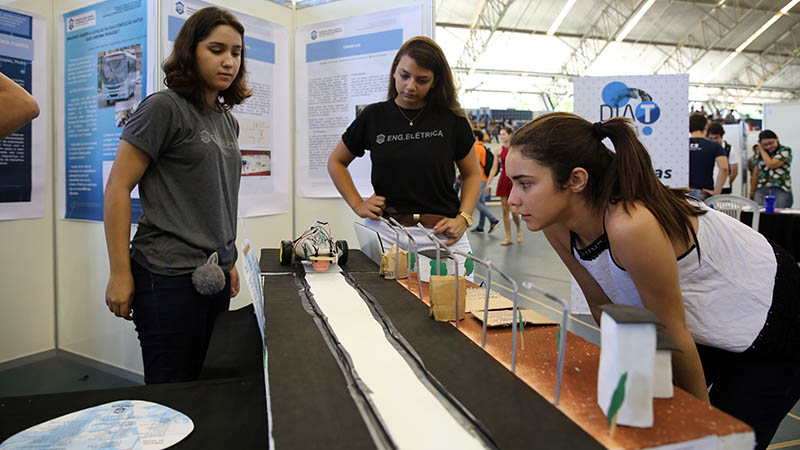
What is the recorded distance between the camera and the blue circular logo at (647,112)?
134 inches

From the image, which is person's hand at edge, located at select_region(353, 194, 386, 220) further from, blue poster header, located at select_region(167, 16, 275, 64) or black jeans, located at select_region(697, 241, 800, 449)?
blue poster header, located at select_region(167, 16, 275, 64)

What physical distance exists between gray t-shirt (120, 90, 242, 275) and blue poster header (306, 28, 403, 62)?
5.00ft

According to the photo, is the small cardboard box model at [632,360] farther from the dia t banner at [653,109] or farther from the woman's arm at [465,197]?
the dia t banner at [653,109]

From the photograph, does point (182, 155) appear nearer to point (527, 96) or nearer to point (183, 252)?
point (183, 252)

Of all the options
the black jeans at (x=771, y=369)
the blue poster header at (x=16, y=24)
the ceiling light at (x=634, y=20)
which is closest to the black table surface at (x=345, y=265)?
the black jeans at (x=771, y=369)

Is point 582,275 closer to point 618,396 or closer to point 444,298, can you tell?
point 444,298

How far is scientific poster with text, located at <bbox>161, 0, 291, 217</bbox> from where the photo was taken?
8.75 ft

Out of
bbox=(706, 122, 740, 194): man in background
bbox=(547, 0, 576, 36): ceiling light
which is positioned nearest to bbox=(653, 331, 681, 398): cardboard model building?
bbox=(706, 122, 740, 194): man in background

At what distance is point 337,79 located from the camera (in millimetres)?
2807

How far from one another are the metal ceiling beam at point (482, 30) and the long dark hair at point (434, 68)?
11.2m

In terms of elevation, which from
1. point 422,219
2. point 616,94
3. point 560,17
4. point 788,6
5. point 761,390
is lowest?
point 761,390

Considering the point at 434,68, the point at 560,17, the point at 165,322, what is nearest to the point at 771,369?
the point at 434,68

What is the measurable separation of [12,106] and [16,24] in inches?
76.2

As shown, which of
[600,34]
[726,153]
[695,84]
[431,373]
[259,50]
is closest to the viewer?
[431,373]
